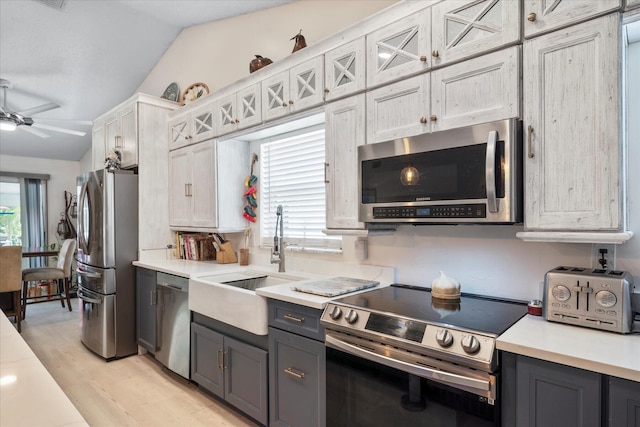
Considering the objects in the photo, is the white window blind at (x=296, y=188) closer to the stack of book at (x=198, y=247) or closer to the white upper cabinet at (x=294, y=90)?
the white upper cabinet at (x=294, y=90)

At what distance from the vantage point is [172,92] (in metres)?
4.20

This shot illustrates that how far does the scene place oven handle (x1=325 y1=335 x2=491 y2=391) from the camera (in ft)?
4.28

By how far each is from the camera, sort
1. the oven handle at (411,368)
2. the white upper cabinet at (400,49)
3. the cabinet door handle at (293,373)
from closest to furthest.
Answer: the oven handle at (411,368) → the white upper cabinet at (400,49) → the cabinet door handle at (293,373)

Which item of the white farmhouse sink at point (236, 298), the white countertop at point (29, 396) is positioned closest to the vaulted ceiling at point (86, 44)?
the white farmhouse sink at point (236, 298)

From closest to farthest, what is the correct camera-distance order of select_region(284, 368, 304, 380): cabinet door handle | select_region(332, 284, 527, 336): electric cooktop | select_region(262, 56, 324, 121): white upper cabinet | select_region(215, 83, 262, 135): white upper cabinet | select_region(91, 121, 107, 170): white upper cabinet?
select_region(332, 284, 527, 336): electric cooktop
select_region(284, 368, 304, 380): cabinet door handle
select_region(262, 56, 324, 121): white upper cabinet
select_region(215, 83, 262, 135): white upper cabinet
select_region(91, 121, 107, 170): white upper cabinet

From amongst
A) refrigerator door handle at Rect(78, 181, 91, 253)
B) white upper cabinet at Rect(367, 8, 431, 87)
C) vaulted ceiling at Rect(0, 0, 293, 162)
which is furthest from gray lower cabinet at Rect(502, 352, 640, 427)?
refrigerator door handle at Rect(78, 181, 91, 253)

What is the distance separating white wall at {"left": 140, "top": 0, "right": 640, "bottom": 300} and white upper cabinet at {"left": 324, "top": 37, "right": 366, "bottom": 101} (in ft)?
1.67

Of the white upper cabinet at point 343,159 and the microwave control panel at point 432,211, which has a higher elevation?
the white upper cabinet at point 343,159

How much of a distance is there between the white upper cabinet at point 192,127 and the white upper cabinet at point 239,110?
137 mm

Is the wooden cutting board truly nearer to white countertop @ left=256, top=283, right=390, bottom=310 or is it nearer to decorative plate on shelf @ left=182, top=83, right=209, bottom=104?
white countertop @ left=256, top=283, right=390, bottom=310

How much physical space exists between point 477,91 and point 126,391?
312 cm

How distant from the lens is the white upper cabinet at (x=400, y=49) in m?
1.85

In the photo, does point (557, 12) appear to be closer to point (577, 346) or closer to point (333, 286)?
point (577, 346)

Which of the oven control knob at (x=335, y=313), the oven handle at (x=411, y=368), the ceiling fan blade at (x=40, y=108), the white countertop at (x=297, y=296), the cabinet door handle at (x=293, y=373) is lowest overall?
the cabinet door handle at (x=293, y=373)
